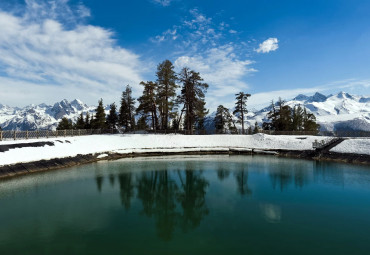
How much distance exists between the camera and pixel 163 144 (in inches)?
1892

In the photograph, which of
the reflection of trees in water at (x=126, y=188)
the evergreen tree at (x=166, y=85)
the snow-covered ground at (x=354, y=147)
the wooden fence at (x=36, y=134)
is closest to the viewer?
the reflection of trees in water at (x=126, y=188)

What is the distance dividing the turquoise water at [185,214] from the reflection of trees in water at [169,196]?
0.06 meters

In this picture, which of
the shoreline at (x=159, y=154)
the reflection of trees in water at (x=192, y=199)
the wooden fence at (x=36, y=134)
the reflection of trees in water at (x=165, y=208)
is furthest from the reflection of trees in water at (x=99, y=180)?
the wooden fence at (x=36, y=134)

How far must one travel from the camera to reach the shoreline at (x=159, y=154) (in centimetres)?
2570

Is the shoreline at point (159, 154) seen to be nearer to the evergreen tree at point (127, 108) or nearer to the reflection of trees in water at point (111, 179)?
the reflection of trees in water at point (111, 179)

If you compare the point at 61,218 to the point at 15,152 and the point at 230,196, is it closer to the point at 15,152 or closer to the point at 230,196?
the point at 230,196

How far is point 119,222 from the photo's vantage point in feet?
42.3

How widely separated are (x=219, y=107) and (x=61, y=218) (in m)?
64.0

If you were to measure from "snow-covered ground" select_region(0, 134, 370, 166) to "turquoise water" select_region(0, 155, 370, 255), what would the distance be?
8982 mm

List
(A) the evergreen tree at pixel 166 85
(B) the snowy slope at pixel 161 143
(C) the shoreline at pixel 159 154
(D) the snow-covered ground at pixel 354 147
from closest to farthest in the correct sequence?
(C) the shoreline at pixel 159 154 < (D) the snow-covered ground at pixel 354 147 < (B) the snowy slope at pixel 161 143 < (A) the evergreen tree at pixel 166 85

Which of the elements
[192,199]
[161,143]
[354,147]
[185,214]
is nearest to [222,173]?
[192,199]

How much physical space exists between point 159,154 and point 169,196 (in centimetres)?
2549

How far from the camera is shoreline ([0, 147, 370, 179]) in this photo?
25.7 m

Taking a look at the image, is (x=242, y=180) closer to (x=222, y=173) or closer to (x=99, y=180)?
(x=222, y=173)
